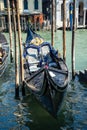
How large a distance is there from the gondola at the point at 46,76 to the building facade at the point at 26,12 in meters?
14.8

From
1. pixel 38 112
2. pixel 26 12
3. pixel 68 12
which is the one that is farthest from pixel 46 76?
pixel 68 12

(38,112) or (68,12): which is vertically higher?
(68,12)

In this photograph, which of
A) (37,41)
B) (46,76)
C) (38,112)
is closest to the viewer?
(46,76)

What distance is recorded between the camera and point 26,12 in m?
28.1

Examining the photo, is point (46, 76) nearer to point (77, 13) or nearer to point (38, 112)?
point (38, 112)

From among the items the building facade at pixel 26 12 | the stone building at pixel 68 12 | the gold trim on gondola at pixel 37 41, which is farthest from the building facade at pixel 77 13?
the gold trim on gondola at pixel 37 41

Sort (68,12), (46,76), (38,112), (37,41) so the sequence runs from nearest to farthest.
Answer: (46,76) < (38,112) < (37,41) < (68,12)

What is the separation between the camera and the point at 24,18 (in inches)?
1088

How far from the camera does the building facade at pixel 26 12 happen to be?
2734 cm

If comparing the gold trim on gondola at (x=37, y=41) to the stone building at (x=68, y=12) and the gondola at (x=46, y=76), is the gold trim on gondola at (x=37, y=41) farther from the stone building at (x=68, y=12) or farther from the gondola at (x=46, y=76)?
the stone building at (x=68, y=12)

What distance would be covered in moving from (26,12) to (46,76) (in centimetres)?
2106

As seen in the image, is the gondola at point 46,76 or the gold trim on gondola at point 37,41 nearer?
the gondola at point 46,76

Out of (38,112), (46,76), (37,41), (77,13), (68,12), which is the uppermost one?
(68,12)

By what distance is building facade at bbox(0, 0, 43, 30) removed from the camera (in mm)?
27344
